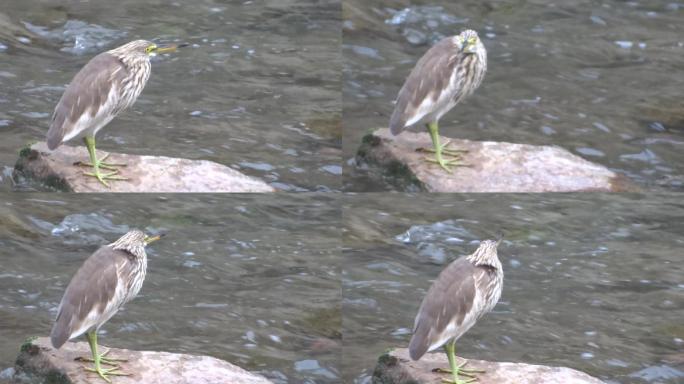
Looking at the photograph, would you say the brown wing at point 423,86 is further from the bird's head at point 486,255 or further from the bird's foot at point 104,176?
the bird's foot at point 104,176

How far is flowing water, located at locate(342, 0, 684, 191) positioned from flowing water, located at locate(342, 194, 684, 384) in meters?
0.27

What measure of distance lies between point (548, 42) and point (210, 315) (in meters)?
3.49

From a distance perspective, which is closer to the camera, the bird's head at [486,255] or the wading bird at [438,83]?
the bird's head at [486,255]

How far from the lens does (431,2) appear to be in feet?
32.9

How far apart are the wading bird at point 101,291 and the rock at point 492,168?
1.54 m

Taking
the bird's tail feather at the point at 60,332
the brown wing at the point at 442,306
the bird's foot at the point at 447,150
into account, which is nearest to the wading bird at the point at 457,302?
the brown wing at the point at 442,306

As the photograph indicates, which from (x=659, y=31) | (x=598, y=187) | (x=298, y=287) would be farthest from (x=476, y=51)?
(x=659, y=31)

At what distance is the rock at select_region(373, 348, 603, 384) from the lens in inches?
297

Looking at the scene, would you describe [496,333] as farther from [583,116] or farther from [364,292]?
[583,116]

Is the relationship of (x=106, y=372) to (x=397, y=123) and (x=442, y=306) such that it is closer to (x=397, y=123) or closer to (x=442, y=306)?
(x=442, y=306)

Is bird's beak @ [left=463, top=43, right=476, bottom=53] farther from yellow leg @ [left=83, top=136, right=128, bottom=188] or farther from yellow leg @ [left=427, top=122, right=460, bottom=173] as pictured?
yellow leg @ [left=83, top=136, right=128, bottom=188]

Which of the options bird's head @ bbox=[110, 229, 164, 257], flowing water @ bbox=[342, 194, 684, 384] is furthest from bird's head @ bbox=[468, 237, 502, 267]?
bird's head @ bbox=[110, 229, 164, 257]

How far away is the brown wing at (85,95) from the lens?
25.6ft

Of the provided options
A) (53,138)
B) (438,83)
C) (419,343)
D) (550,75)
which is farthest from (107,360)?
(550,75)
